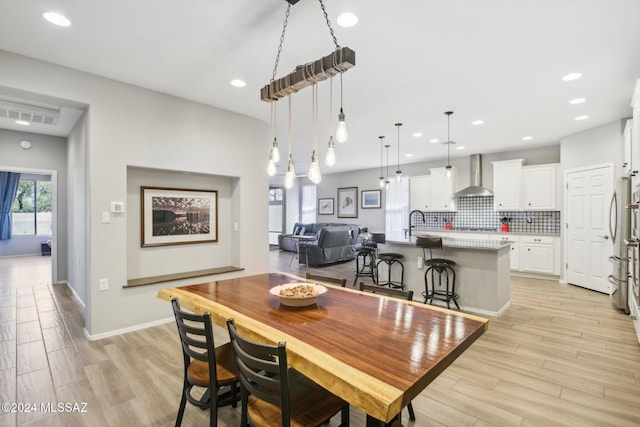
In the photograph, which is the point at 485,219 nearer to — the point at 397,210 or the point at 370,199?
the point at 397,210

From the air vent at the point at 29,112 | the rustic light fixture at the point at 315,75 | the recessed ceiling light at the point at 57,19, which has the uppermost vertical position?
the recessed ceiling light at the point at 57,19

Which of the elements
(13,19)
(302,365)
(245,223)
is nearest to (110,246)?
(245,223)

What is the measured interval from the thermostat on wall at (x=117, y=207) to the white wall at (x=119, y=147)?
0.17 ft

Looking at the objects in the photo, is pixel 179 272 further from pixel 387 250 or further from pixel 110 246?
pixel 387 250

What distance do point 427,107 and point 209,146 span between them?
9.80 feet

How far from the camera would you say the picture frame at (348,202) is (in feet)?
32.1

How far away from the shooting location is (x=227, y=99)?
3854 mm

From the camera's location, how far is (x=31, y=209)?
30.7 ft

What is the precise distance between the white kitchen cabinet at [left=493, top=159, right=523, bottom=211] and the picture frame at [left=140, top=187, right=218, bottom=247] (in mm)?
5861

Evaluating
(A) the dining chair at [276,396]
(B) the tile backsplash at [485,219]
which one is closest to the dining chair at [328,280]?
(A) the dining chair at [276,396]

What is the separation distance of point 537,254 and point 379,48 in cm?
567

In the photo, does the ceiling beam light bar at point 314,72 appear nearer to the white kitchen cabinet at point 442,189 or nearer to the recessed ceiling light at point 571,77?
the recessed ceiling light at point 571,77

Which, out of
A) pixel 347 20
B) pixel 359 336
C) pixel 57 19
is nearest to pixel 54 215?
pixel 57 19

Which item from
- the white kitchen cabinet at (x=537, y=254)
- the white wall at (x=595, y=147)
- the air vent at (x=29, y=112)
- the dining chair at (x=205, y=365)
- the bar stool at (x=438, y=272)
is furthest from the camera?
the white kitchen cabinet at (x=537, y=254)
